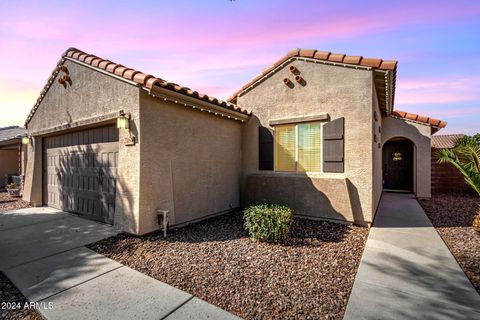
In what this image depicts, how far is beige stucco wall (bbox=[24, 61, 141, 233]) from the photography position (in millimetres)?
5426

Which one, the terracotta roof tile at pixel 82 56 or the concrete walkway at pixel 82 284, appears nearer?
the concrete walkway at pixel 82 284

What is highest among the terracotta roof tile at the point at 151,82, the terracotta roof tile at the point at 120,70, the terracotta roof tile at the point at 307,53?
the terracotta roof tile at the point at 307,53

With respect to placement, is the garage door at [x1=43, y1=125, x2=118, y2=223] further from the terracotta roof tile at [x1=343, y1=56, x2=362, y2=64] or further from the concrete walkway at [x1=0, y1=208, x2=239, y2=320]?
the terracotta roof tile at [x1=343, y1=56, x2=362, y2=64]

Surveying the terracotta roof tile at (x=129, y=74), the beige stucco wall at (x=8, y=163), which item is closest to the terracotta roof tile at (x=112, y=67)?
the terracotta roof tile at (x=129, y=74)

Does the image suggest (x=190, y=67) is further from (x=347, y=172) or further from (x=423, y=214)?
(x=423, y=214)

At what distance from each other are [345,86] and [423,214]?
5.25m

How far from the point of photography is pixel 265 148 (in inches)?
313

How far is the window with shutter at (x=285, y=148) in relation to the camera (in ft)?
24.6

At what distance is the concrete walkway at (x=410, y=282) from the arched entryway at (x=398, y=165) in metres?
8.78

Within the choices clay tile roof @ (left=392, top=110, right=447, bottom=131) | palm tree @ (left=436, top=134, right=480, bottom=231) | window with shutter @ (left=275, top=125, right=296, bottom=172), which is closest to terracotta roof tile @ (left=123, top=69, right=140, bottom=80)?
window with shutter @ (left=275, top=125, right=296, bottom=172)

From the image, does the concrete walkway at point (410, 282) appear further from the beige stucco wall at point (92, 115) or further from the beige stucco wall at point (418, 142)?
the beige stucco wall at point (418, 142)

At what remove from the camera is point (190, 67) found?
757 cm

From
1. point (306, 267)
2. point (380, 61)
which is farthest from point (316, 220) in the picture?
point (380, 61)

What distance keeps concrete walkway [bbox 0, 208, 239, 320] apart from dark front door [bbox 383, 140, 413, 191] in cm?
1433
